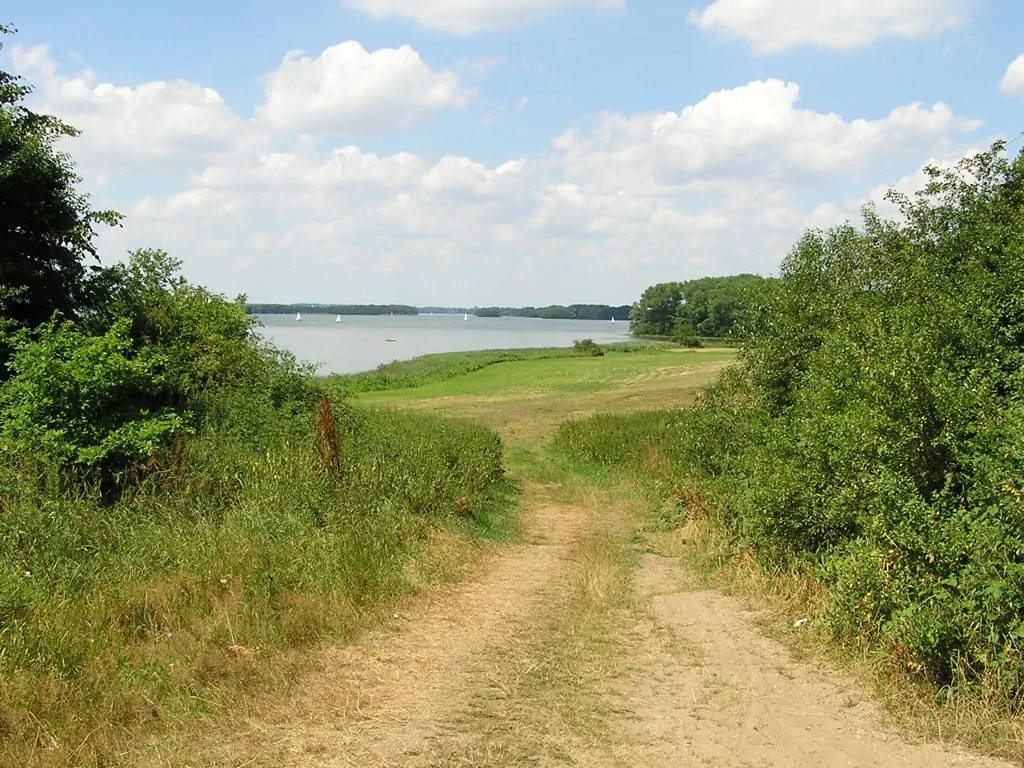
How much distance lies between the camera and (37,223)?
12898 millimetres

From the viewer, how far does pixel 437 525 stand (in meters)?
10.5

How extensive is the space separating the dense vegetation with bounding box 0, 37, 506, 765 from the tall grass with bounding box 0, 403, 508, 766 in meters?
0.02

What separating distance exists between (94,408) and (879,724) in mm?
9454

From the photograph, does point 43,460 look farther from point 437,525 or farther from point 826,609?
point 826,609

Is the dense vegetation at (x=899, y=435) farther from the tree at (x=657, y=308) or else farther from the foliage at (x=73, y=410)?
the tree at (x=657, y=308)

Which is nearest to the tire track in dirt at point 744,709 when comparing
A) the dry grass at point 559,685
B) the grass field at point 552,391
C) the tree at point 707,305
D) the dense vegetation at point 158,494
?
the dry grass at point 559,685

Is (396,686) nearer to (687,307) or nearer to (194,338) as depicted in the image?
(194,338)

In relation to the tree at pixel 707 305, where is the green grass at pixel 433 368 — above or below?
below

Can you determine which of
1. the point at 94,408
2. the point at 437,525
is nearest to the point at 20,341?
the point at 94,408

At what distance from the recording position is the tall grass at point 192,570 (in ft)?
17.2

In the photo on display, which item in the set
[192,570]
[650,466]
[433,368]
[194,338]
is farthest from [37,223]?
[433,368]

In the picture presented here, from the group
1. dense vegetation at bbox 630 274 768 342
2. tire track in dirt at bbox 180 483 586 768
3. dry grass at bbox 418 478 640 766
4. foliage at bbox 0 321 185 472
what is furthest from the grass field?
dense vegetation at bbox 630 274 768 342

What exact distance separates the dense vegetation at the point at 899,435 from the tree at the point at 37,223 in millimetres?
10477

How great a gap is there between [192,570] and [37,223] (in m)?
8.33
